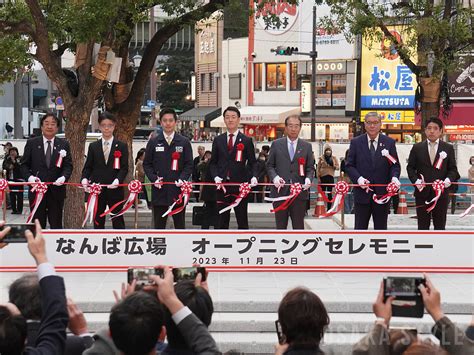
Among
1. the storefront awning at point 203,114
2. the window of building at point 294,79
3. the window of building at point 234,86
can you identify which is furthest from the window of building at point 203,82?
the window of building at point 294,79

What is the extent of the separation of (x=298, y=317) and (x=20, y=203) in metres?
16.6

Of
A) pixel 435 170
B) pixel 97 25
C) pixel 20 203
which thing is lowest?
pixel 20 203

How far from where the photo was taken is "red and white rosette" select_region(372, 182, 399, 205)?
39.0 feet

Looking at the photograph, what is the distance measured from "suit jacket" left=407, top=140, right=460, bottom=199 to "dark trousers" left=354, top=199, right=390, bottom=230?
65cm

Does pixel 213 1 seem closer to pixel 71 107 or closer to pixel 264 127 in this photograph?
pixel 71 107

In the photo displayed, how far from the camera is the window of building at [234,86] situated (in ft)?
A: 180

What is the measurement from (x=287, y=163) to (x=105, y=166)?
2389mm

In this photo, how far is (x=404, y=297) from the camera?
462 cm

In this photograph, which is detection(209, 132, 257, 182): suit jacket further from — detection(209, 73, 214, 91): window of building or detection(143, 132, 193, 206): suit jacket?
detection(209, 73, 214, 91): window of building

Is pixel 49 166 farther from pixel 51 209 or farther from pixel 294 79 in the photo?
pixel 294 79

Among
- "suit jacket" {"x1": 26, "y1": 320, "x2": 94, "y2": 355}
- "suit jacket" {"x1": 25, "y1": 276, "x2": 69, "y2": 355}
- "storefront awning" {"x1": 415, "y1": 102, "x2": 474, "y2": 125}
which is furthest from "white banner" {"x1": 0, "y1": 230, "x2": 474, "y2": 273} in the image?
"storefront awning" {"x1": 415, "y1": 102, "x2": 474, "y2": 125}

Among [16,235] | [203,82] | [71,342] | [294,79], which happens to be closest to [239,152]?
[16,235]

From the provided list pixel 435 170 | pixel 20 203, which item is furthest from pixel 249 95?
A: pixel 435 170

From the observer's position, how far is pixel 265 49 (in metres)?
51.9
